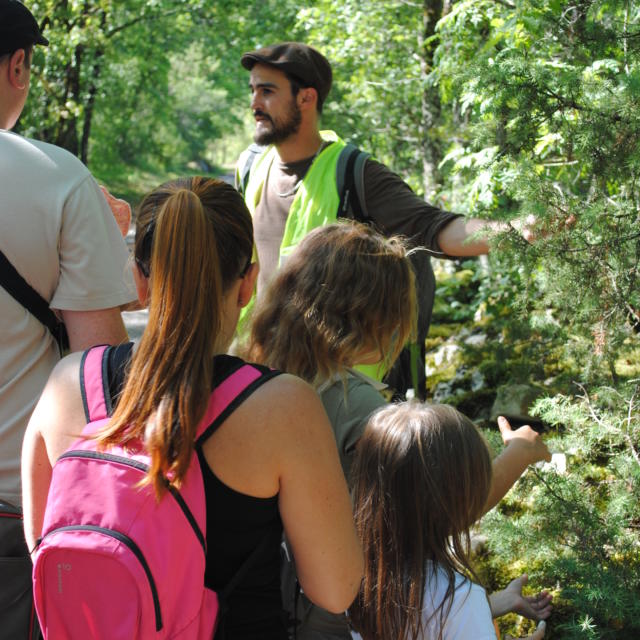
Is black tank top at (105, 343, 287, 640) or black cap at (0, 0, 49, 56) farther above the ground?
black cap at (0, 0, 49, 56)

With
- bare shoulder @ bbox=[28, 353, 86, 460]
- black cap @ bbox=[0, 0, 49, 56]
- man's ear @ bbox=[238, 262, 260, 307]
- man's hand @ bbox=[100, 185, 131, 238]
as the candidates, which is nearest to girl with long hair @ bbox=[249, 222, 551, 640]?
man's ear @ bbox=[238, 262, 260, 307]

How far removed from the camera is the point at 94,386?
63.3 inches

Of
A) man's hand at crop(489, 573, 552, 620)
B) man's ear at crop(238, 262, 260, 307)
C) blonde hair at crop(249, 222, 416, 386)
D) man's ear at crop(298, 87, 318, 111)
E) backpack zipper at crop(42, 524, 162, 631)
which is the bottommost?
man's hand at crop(489, 573, 552, 620)

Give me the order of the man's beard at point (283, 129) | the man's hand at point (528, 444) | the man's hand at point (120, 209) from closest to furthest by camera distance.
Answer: the man's hand at point (528, 444)
the man's hand at point (120, 209)
the man's beard at point (283, 129)

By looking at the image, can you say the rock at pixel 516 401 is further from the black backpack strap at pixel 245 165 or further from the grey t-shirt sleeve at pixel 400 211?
the black backpack strap at pixel 245 165

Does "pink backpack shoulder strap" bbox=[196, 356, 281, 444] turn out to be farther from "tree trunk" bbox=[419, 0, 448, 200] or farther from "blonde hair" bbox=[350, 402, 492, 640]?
"tree trunk" bbox=[419, 0, 448, 200]

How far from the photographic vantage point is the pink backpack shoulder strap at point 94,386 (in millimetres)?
1576

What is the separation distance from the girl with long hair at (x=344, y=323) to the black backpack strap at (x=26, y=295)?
1.94 feet

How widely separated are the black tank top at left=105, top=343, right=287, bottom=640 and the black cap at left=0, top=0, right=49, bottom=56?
3.27 feet

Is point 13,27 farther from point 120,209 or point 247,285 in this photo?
point 247,285

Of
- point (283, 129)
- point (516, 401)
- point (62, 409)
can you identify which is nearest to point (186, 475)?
point (62, 409)

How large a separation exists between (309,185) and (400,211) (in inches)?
18.0

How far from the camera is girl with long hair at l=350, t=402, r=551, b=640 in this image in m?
1.92

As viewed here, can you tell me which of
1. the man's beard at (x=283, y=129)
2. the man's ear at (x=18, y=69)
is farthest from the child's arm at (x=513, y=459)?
the man's beard at (x=283, y=129)
